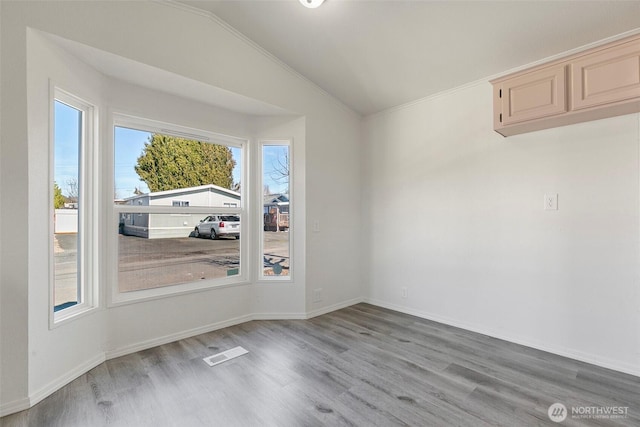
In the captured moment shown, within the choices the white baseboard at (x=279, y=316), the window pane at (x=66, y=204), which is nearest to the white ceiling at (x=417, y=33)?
the window pane at (x=66, y=204)

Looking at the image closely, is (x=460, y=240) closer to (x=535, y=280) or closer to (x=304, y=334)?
(x=535, y=280)

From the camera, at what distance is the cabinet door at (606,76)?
6.45 ft

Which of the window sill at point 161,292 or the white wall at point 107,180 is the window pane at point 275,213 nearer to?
the white wall at point 107,180

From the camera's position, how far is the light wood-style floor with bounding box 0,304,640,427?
Result: 1.77 meters

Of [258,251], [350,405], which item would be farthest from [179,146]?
[350,405]

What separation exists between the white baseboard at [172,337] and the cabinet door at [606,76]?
3618 millimetres

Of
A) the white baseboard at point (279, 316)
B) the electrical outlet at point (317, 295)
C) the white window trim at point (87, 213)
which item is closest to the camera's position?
the white window trim at point (87, 213)

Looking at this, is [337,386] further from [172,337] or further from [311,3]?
[311,3]

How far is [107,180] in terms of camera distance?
258 cm

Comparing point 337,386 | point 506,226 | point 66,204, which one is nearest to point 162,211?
point 66,204

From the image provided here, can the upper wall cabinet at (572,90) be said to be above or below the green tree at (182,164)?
above

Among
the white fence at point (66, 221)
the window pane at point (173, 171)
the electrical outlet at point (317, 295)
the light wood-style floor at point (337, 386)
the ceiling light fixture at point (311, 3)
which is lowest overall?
the light wood-style floor at point (337, 386)

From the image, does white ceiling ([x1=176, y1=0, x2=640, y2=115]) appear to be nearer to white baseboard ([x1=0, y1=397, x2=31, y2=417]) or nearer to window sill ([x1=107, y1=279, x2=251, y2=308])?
window sill ([x1=107, y1=279, x2=251, y2=308])

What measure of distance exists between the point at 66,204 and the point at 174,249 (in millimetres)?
959
